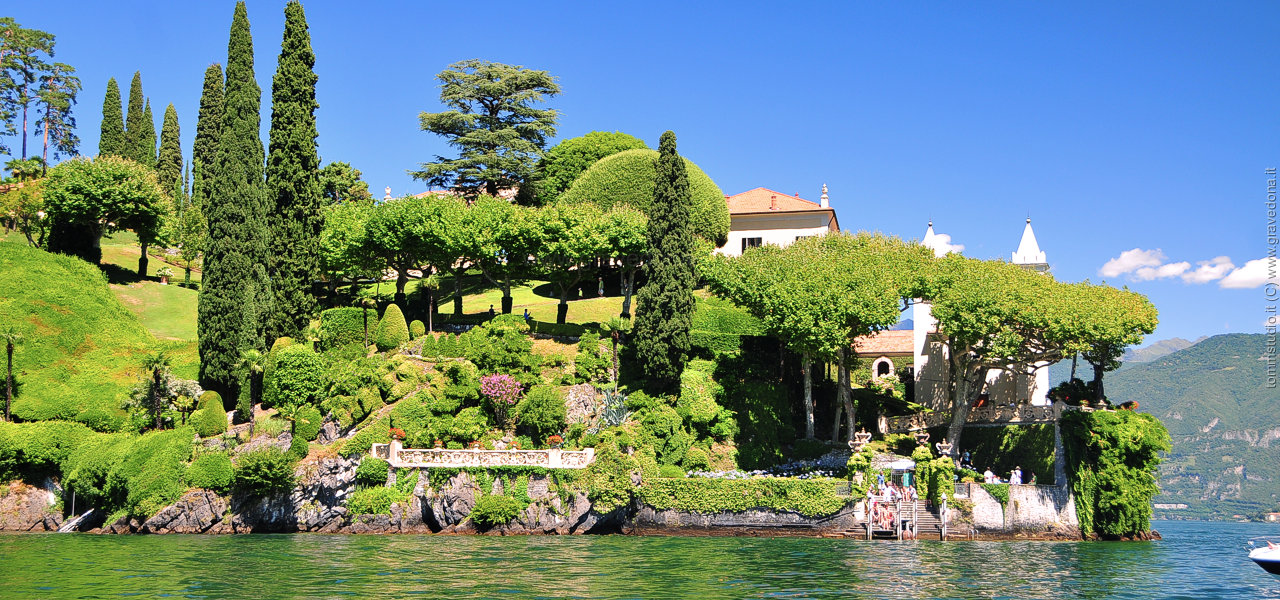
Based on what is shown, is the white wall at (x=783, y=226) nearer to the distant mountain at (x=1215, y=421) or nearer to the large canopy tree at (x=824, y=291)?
the large canopy tree at (x=824, y=291)

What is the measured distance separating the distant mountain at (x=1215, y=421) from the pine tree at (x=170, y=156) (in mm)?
113869

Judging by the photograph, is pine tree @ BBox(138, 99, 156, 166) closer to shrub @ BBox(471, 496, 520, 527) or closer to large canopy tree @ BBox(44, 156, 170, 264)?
large canopy tree @ BBox(44, 156, 170, 264)

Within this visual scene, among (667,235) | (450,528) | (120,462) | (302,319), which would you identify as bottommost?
(450,528)

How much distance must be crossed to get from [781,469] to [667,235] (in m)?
12.6

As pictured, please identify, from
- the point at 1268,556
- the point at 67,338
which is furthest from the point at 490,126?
the point at 1268,556

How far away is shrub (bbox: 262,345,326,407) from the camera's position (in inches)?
1821

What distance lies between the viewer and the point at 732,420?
162 ft

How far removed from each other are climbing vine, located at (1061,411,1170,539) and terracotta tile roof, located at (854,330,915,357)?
2542cm

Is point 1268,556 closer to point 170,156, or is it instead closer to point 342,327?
point 342,327

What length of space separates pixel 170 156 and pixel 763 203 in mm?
51066

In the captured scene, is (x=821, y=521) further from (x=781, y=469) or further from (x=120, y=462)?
(x=120, y=462)

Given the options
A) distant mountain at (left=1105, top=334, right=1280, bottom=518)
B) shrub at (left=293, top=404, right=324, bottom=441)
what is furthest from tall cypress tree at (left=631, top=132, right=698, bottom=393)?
distant mountain at (left=1105, top=334, right=1280, bottom=518)

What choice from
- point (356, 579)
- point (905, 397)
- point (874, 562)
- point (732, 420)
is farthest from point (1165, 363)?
point (356, 579)

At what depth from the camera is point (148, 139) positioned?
89.3 m
